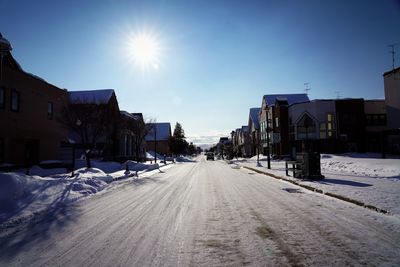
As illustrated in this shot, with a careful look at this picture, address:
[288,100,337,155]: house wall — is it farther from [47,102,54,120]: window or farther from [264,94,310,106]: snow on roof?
[47,102,54,120]: window

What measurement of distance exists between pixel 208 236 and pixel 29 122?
2513cm

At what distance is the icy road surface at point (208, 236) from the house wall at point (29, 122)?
17280mm

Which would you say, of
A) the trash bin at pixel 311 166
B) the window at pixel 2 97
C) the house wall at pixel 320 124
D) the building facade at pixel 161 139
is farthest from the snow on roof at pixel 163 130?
the trash bin at pixel 311 166

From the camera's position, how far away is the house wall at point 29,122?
79.2 ft

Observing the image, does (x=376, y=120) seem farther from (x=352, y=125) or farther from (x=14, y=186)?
(x=14, y=186)

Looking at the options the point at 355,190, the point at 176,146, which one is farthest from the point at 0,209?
the point at 176,146

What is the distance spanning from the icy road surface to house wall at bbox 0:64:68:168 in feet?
56.7

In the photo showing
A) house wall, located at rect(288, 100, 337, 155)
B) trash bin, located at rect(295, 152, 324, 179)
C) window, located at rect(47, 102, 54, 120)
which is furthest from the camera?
house wall, located at rect(288, 100, 337, 155)

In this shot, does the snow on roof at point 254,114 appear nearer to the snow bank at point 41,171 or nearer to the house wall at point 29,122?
the house wall at point 29,122

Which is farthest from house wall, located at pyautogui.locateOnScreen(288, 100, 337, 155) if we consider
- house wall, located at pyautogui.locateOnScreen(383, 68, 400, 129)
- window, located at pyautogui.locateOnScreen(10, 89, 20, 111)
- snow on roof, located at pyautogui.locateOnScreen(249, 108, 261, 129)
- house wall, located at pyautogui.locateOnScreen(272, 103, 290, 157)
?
window, located at pyautogui.locateOnScreen(10, 89, 20, 111)

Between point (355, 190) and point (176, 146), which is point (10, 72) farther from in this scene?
point (176, 146)

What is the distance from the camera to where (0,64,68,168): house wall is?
24.1 m

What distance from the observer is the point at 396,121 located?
126 ft

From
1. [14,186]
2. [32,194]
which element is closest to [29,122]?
[14,186]
